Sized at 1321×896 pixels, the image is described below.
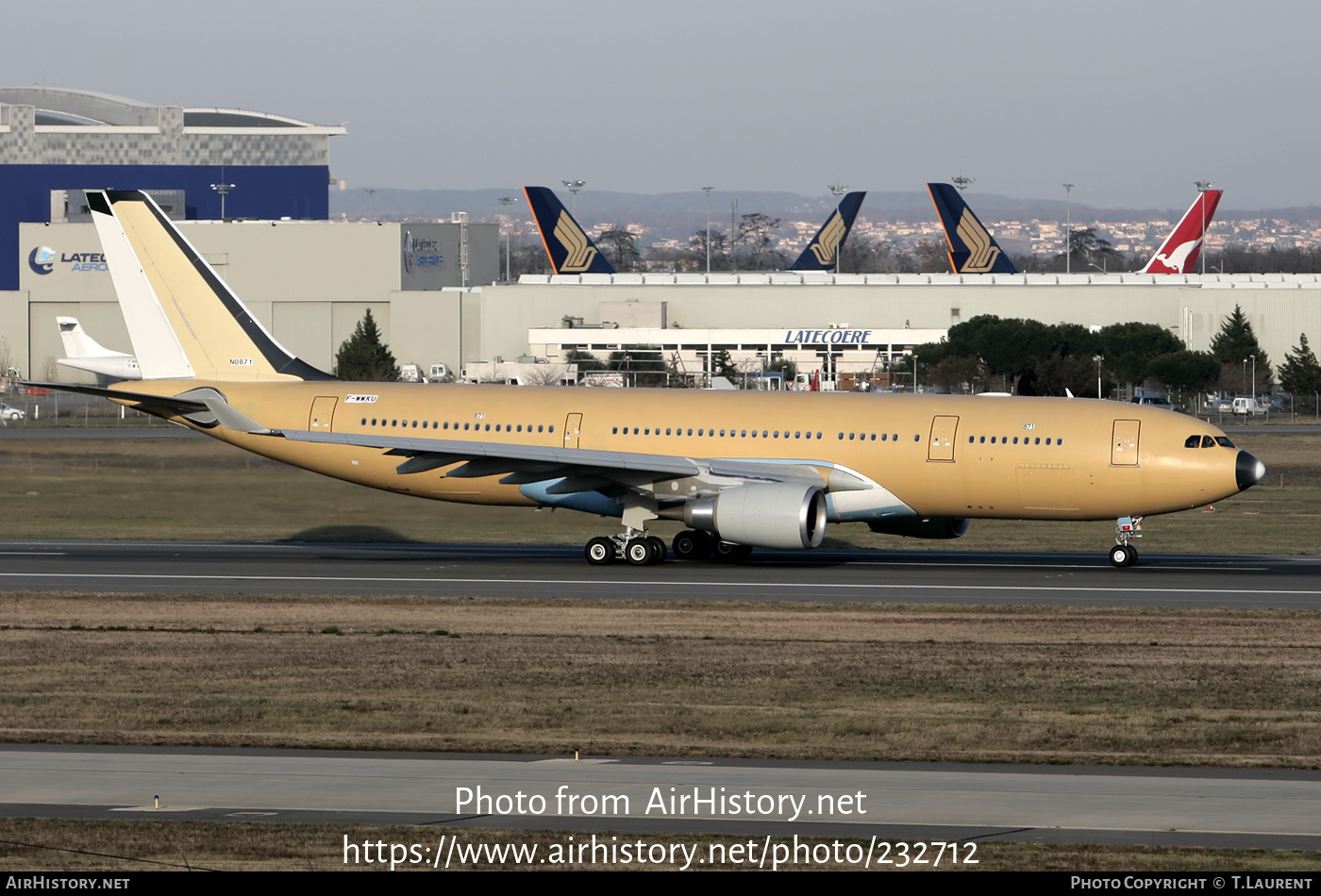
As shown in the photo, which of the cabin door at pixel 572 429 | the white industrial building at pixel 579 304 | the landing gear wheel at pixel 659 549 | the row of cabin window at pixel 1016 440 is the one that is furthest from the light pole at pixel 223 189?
the row of cabin window at pixel 1016 440

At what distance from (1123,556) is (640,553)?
1039 centimetres

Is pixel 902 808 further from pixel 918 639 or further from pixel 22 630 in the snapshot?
pixel 22 630

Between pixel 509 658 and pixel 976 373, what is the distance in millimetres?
76192

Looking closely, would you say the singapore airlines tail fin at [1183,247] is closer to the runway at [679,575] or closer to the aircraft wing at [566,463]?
the runway at [679,575]

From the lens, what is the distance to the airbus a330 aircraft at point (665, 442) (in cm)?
3350

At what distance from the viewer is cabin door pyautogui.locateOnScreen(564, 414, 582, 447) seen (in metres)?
36.4

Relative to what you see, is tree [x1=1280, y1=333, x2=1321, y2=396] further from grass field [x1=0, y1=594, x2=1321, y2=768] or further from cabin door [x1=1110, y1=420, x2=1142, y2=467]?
grass field [x1=0, y1=594, x2=1321, y2=768]

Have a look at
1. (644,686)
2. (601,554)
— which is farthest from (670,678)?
(601,554)

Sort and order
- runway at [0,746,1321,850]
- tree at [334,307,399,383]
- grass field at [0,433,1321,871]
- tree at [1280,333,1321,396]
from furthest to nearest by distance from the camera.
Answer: tree at [1280,333,1321,396] < tree at [334,307,399,383] < grass field at [0,433,1321,871] < runway at [0,746,1321,850]

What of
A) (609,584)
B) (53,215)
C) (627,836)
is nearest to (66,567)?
(609,584)

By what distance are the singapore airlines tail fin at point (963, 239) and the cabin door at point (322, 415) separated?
322 feet

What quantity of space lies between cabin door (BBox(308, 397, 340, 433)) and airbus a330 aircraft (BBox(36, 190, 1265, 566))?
0.04m

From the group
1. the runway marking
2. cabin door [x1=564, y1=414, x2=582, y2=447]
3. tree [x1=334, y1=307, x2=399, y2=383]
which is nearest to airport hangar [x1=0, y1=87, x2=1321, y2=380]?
tree [x1=334, y1=307, x2=399, y2=383]

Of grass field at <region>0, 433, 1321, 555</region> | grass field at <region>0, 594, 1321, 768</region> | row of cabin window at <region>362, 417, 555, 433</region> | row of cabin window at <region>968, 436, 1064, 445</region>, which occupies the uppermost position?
row of cabin window at <region>968, 436, 1064, 445</region>
